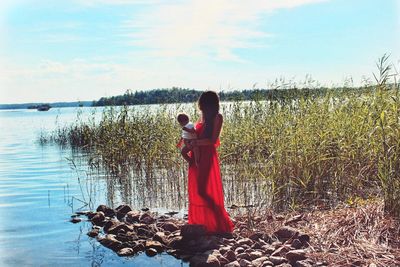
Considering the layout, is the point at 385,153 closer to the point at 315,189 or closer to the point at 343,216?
the point at 343,216

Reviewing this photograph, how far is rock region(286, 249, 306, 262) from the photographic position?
5.74 metres

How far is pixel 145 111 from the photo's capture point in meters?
13.6

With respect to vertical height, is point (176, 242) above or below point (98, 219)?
above

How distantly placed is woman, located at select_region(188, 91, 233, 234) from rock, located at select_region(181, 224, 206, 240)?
7.6 inches

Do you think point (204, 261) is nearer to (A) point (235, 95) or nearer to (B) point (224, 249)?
(B) point (224, 249)

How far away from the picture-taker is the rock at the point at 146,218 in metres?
8.28

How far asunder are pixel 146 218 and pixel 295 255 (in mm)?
3421

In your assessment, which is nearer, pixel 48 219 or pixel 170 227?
pixel 170 227

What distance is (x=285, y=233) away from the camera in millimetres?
6535

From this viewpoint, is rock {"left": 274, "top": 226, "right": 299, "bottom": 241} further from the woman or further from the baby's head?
the baby's head

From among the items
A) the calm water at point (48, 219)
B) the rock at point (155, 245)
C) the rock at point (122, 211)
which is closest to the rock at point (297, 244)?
the calm water at point (48, 219)

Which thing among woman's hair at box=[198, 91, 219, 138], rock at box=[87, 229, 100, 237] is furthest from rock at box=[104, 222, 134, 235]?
woman's hair at box=[198, 91, 219, 138]

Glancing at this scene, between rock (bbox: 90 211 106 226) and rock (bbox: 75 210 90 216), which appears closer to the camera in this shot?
rock (bbox: 90 211 106 226)

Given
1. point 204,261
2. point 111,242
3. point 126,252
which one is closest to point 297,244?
point 204,261
